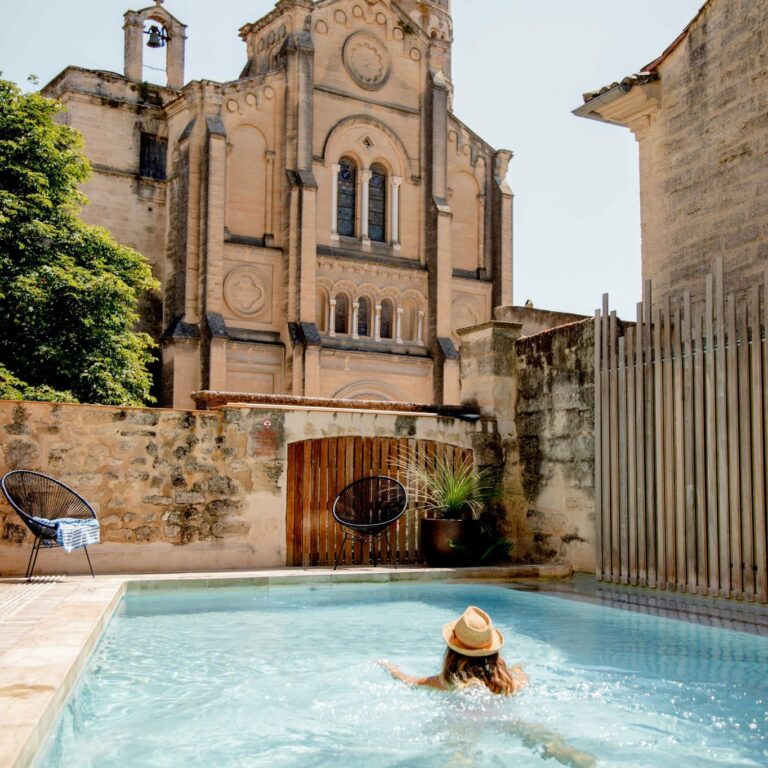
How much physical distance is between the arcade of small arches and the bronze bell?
407 inches

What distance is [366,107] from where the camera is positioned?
29641mm

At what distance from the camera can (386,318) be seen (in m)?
29.5

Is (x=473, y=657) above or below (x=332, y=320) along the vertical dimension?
below

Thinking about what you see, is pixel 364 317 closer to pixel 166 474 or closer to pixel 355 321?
pixel 355 321

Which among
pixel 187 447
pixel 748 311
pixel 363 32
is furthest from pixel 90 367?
pixel 363 32

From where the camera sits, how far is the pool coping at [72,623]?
3.44 m

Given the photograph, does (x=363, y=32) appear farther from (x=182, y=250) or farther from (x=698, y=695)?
(x=698, y=695)

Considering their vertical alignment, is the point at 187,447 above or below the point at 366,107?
below

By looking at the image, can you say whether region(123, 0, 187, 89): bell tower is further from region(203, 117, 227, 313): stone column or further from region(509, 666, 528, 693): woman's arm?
region(509, 666, 528, 693): woman's arm

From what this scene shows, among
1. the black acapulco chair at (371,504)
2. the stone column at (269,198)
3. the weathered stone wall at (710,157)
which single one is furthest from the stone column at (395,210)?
the black acapulco chair at (371,504)

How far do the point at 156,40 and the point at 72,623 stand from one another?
28.5 metres

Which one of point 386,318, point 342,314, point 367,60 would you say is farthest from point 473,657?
point 367,60

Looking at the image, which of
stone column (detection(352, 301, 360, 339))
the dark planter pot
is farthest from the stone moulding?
stone column (detection(352, 301, 360, 339))

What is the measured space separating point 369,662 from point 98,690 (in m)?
1.71
